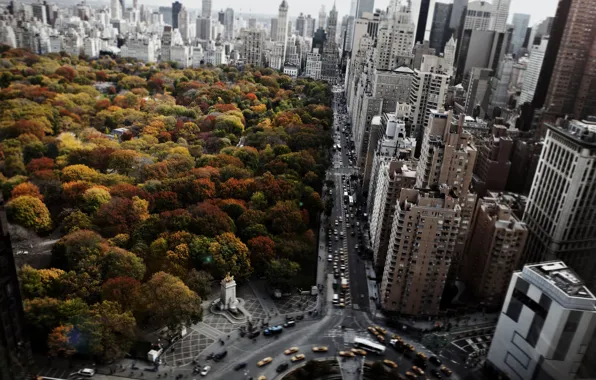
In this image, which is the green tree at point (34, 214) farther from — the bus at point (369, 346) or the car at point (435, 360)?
the car at point (435, 360)

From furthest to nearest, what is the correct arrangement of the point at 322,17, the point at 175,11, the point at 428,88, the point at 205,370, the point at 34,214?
the point at 322,17 < the point at 175,11 < the point at 428,88 < the point at 34,214 < the point at 205,370

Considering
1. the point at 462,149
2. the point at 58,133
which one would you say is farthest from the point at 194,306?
the point at 58,133

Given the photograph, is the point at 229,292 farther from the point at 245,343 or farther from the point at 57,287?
the point at 57,287

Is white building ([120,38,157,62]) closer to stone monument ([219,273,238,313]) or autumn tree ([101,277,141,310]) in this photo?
stone monument ([219,273,238,313])

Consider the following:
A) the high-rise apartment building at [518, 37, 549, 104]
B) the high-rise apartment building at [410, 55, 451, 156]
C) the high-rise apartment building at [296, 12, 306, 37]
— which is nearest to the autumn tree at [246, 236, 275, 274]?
the high-rise apartment building at [410, 55, 451, 156]

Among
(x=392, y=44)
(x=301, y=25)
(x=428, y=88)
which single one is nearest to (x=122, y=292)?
(x=428, y=88)

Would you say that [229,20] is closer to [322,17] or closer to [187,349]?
[322,17]
